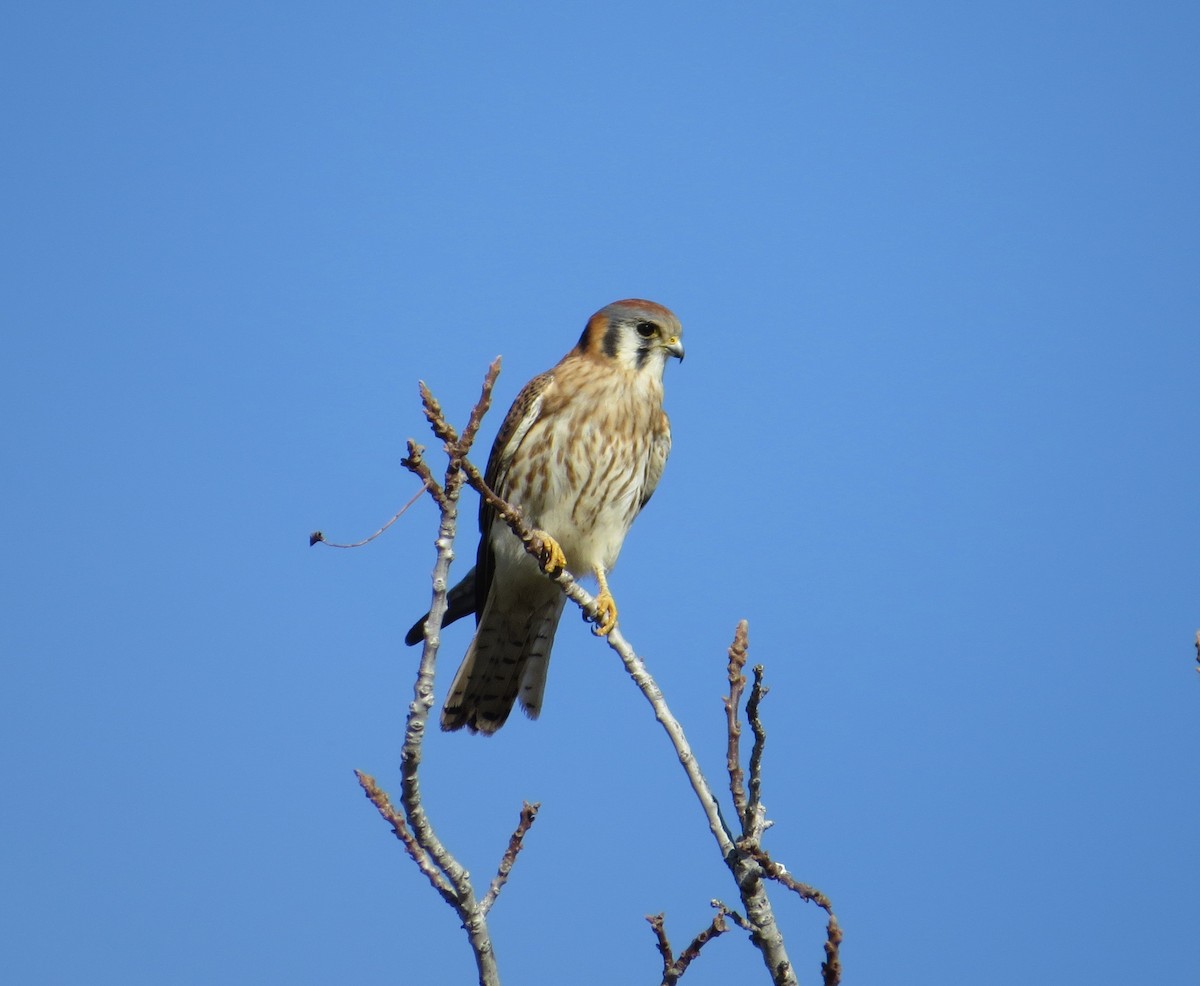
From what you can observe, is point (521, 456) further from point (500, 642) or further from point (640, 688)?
point (640, 688)

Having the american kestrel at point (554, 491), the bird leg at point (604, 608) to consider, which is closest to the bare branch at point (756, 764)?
the bird leg at point (604, 608)

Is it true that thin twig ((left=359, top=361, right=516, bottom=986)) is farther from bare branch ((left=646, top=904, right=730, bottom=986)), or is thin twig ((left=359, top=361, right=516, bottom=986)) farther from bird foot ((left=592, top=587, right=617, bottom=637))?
bird foot ((left=592, top=587, right=617, bottom=637))

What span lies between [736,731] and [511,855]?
2.01 feet

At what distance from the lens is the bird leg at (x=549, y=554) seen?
13.4ft

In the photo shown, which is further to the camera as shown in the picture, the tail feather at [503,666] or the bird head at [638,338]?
the bird head at [638,338]

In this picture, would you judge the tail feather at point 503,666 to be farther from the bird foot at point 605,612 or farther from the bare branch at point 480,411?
the bare branch at point 480,411

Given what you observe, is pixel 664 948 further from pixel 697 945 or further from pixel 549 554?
pixel 549 554

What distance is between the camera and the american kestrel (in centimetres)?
458

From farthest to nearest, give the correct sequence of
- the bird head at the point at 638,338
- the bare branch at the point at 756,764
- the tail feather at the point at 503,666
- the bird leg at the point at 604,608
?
the bird head at the point at 638,338 < the tail feather at the point at 503,666 < the bird leg at the point at 604,608 < the bare branch at the point at 756,764

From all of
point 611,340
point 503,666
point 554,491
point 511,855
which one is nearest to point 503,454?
point 554,491

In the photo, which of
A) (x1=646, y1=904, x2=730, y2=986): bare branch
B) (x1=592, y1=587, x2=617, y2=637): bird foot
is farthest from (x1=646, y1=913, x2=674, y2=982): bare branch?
(x1=592, y1=587, x2=617, y2=637): bird foot

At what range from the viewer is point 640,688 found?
2.81m

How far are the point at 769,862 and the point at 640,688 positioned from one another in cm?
67

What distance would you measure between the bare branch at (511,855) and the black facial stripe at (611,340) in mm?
2399
